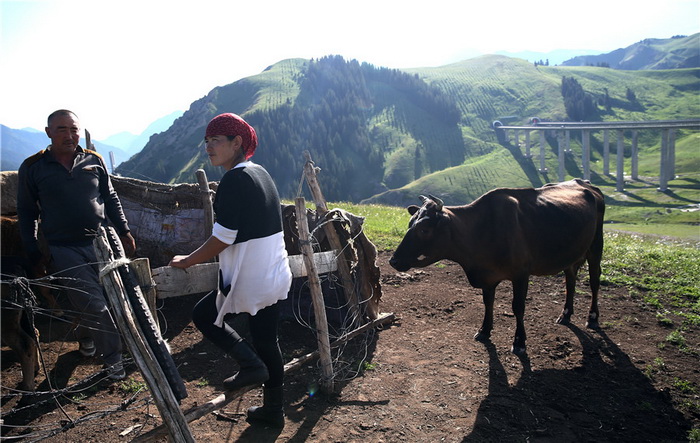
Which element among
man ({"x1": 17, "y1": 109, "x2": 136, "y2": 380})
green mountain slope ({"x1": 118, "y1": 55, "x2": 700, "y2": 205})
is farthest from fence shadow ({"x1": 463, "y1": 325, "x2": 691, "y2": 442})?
green mountain slope ({"x1": 118, "y1": 55, "x2": 700, "y2": 205})

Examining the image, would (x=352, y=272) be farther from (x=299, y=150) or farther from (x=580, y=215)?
(x=299, y=150)

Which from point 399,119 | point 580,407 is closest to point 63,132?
point 580,407

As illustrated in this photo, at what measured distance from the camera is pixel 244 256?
3.98 metres

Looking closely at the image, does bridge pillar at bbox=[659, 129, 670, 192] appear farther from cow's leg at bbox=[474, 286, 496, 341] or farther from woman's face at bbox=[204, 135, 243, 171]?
woman's face at bbox=[204, 135, 243, 171]

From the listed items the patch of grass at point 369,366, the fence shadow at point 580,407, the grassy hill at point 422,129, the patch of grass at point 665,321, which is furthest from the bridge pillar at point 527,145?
the patch of grass at point 369,366

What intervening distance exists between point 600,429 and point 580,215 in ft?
12.3

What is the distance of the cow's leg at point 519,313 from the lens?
22.3 feet

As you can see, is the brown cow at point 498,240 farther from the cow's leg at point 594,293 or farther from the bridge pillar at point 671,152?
the bridge pillar at point 671,152

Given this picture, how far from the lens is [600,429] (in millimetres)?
4988

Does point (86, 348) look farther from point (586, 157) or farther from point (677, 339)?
point (586, 157)

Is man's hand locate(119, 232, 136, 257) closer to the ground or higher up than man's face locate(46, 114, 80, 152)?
closer to the ground

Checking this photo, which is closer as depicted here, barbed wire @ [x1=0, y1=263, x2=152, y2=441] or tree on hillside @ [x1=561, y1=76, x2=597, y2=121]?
barbed wire @ [x1=0, y1=263, x2=152, y2=441]

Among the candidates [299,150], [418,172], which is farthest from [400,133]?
[299,150]

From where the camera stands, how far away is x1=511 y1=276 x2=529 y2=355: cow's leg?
22.3 feet
